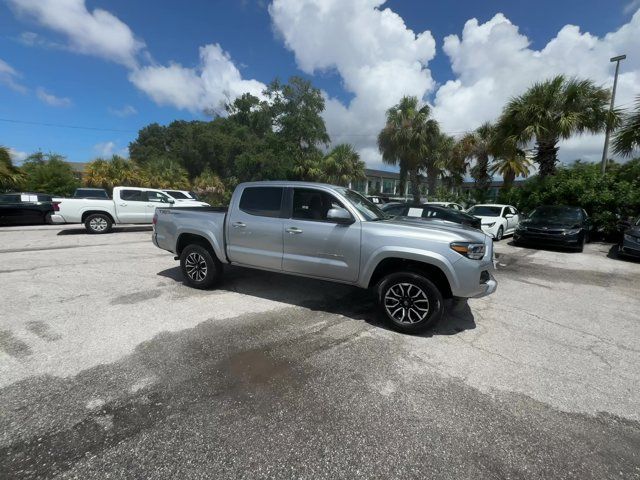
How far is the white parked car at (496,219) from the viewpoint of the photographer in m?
12.3

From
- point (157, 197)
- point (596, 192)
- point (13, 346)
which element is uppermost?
point (596, 192)

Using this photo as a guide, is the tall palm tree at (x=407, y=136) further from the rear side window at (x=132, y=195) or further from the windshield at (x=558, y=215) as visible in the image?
the rear side window at (x=132, y=195)

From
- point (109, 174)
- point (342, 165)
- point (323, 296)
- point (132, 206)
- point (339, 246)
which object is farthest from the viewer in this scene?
point (342, 165)

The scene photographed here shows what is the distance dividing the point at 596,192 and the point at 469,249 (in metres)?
13.7

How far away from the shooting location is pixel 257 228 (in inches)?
181

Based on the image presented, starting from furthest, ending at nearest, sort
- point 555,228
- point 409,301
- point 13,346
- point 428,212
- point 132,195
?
1. point 132,195
2. point 555,228
3. point 428,212
4. point 409,301
5. point 13,346

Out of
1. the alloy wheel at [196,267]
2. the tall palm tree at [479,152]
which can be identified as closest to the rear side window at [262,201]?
the alloy wheel at [196,267]

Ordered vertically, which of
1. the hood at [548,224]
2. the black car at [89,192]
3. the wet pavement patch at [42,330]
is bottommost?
the wet pavement patch at [42,330]

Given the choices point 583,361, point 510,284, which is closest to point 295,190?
point 583,361

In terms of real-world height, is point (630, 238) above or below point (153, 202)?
below

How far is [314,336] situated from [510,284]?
478 cm

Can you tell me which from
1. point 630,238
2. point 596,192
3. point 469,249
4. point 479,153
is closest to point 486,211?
point 596,192

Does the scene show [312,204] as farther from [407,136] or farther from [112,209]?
[407,136]

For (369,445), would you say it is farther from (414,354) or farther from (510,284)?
(510,284)
